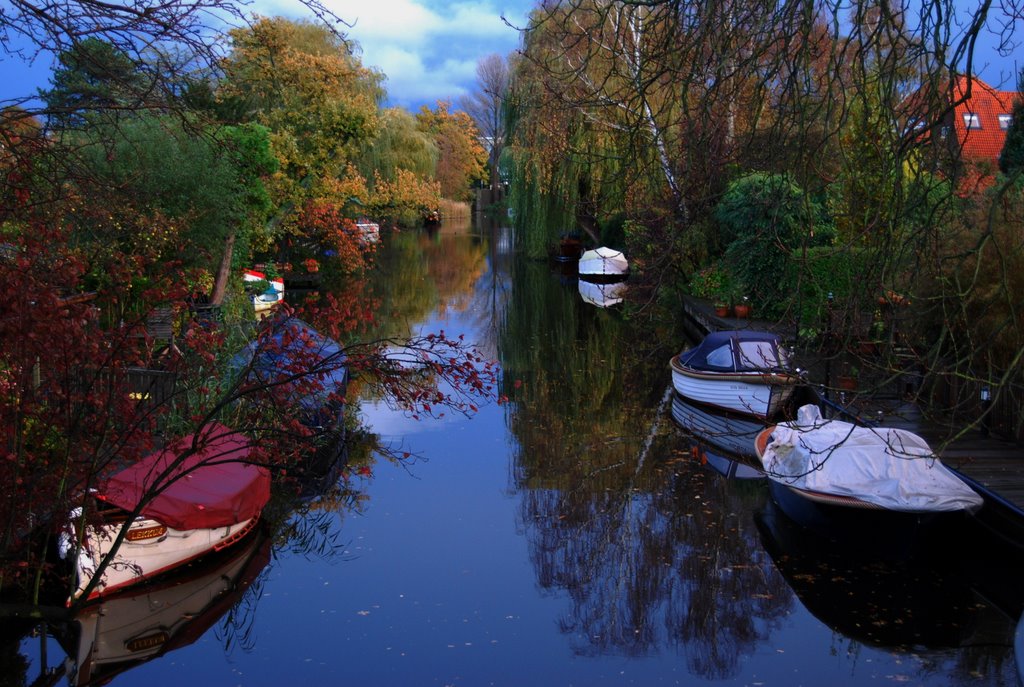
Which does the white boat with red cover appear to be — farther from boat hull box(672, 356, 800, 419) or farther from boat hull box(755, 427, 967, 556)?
boat hull box(672, 356, 800, 419)

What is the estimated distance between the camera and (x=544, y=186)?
38.7 m

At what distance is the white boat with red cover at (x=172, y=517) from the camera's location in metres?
9.91

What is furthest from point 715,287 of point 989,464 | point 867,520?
point 867,520

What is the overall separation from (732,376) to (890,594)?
7928 mm

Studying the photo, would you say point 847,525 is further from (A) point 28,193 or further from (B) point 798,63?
(A) point 28,193

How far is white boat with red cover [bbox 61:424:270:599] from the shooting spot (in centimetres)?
991

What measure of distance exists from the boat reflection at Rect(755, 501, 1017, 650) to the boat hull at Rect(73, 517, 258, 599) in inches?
252

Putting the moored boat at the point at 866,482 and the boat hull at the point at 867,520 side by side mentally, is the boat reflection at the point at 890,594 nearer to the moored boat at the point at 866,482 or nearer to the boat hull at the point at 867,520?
the boat hull at the point at 867,520

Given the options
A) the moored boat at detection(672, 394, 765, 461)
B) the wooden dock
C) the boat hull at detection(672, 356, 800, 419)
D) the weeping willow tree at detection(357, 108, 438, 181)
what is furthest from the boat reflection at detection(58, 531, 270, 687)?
the weeping willow tree at detection(357, 108, 438, 181)

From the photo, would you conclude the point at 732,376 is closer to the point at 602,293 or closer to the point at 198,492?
the point at 198,492

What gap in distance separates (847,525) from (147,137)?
50.9ft

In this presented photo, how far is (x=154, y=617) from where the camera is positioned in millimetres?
10227

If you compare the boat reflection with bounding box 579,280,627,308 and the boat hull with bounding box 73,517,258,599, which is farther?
the boat reflection with bounding box 579,280,627,308

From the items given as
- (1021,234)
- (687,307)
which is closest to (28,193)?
(1021,234)
